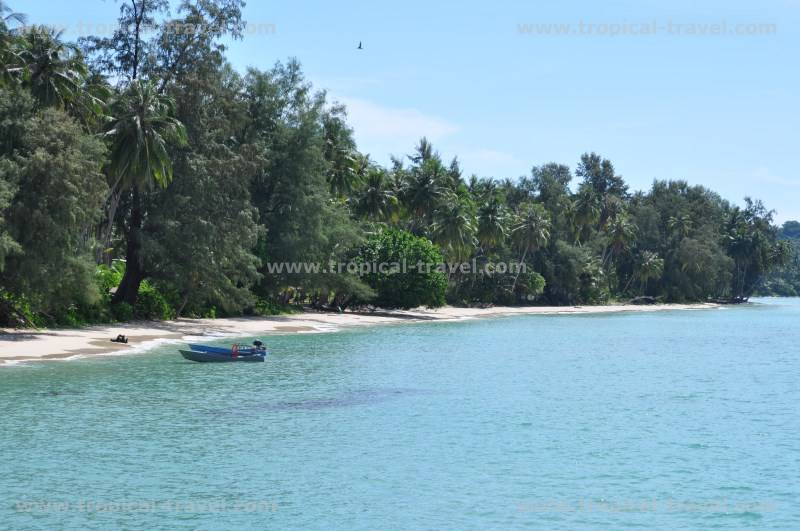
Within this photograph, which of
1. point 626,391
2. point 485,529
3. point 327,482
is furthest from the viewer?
point 626,391

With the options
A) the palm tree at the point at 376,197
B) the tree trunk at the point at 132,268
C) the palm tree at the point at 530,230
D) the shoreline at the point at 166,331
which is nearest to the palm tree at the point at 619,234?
the palm tree at the point at 530,230

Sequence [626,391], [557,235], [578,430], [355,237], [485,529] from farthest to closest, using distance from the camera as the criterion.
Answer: [557,235]
[355,237]
[626,391]
[578,430]
[485,529]

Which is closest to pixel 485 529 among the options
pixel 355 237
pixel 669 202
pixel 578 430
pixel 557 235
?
pixel 578 430

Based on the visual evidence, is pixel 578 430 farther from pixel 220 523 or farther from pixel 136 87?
pixel 136 87

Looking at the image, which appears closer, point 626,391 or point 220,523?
point 220,523

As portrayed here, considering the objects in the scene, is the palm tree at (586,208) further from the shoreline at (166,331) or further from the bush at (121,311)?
the bush at (121,311)

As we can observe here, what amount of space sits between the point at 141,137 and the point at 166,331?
447 inches

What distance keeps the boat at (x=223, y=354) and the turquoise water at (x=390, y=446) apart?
488 millimetres

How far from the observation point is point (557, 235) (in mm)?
120625

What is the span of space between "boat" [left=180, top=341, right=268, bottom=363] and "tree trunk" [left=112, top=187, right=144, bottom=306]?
644 inches

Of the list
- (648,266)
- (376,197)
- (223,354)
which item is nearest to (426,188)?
(376,197)

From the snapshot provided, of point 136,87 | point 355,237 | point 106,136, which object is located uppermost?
point 136,87

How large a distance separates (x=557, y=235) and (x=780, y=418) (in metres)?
95.3

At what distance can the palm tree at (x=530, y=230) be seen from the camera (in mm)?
107312
